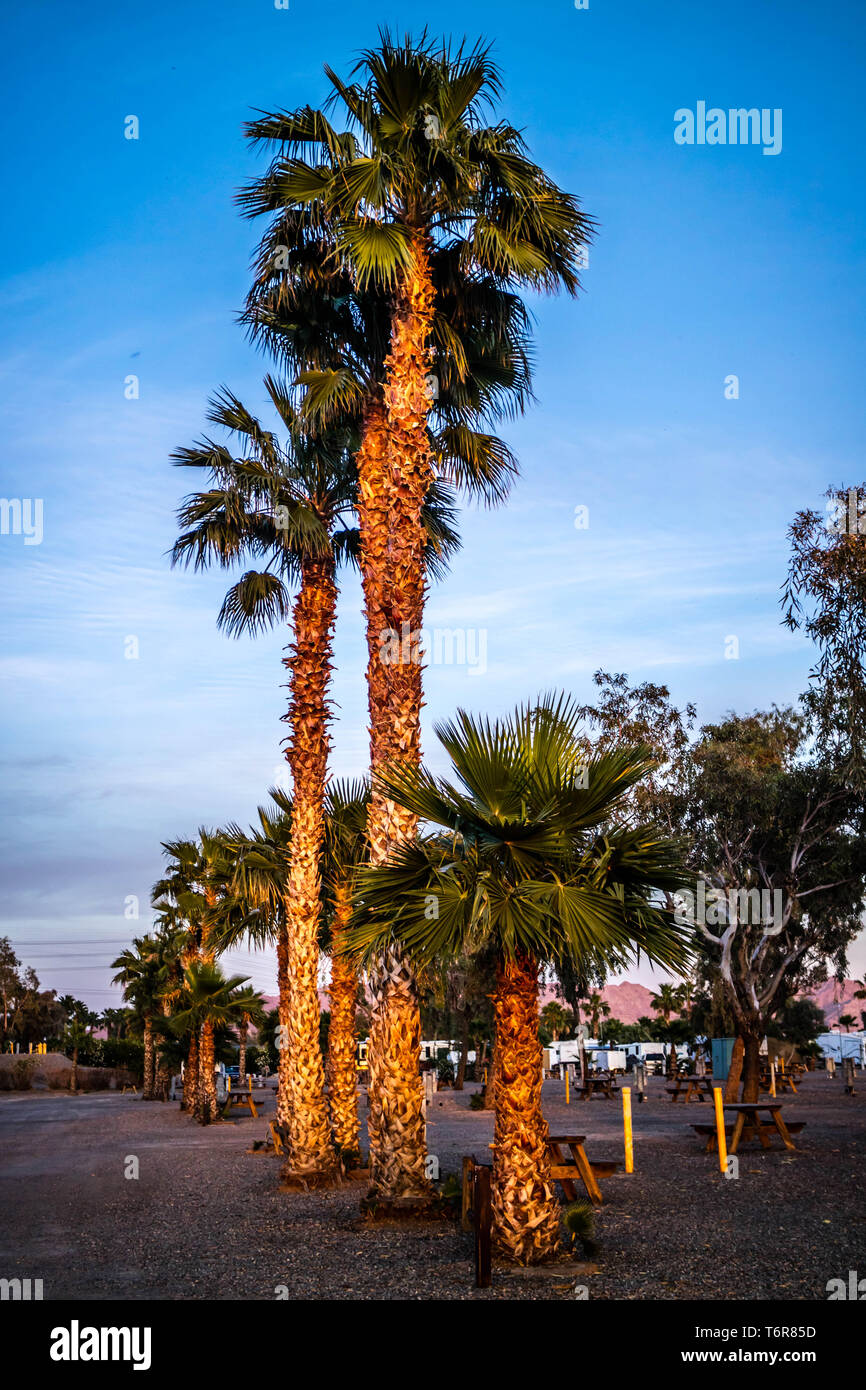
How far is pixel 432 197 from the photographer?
44.3 feet

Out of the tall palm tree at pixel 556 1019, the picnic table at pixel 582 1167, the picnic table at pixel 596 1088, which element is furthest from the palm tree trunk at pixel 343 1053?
the tall palm tree at pixel 556 1019

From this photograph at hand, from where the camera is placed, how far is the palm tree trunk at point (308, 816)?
1619 centimetres

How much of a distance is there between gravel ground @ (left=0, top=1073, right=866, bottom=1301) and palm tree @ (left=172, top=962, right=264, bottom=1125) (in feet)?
25.5

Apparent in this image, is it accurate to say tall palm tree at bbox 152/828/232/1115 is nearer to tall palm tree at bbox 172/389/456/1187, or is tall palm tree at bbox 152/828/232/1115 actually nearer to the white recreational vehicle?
tall palm tree at bbox 172/389/456/1187

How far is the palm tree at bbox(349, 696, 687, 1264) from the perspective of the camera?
28.0ft

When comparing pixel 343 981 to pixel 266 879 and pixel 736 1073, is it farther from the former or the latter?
pixel 736 1073

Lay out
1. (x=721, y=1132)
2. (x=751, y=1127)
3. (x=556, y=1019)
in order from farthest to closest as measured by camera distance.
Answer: (x=556, y=1019) < (x=751, y=1127) < (x=721, y=1132)

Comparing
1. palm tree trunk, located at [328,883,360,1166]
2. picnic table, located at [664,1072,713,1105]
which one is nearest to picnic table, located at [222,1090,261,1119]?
picnic table, located at [664,1072,713,1105]

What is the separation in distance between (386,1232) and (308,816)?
6.98 meters

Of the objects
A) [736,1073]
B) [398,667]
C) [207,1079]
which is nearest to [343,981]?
[398,667]

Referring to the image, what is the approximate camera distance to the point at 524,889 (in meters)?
8.60
